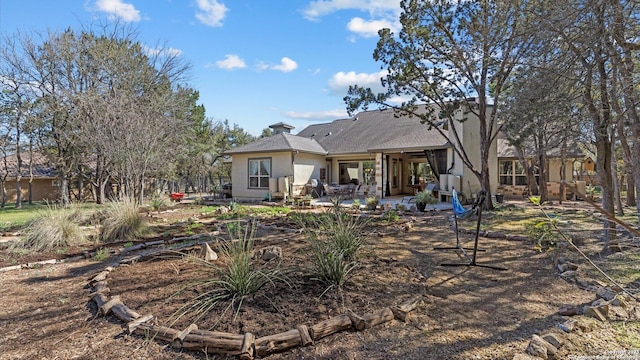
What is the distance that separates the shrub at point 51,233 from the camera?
623 cm

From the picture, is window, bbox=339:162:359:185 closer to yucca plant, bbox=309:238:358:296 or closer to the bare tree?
the bare tree

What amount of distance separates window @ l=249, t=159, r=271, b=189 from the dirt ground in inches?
493

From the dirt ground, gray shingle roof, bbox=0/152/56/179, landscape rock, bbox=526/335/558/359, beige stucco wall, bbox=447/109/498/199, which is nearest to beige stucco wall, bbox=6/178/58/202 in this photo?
gray shingle roof, bbox=0/152/56/179

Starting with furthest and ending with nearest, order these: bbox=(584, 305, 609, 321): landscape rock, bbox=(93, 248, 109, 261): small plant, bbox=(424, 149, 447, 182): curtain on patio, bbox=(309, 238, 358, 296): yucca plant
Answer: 1. bbox=(424, 149, 447, 182): curtain on patio
2. bbox=(93, 248, 109, 261): small plant
3. bbox=(309, 238, 358, 296): yucca plant
4. bbox=(584, 305, 609, 321): landscape rock

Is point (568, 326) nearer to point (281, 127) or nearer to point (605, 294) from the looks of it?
point (605, 294)

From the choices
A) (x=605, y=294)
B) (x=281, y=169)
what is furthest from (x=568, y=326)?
(x=281, y=169)

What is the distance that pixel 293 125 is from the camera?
22.6 meters

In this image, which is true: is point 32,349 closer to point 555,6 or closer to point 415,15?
point 555,6

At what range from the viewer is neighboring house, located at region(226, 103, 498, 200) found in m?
14.2

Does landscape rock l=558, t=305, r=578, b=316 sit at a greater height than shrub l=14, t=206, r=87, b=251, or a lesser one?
lesser

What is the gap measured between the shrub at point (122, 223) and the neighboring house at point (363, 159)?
885 cm

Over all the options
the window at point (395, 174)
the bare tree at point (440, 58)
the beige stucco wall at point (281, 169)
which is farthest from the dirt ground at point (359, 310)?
the window at point (395, 174)

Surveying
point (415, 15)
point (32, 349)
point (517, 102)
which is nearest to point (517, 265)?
point (517, 102)

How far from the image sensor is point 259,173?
1791 centimetres
